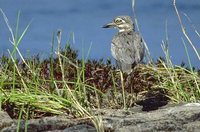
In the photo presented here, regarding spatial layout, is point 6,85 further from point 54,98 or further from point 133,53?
point 133,53

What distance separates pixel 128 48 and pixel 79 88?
5.76 meters

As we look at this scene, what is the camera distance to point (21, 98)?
645cm

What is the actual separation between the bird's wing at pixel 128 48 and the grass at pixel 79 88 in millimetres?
1886

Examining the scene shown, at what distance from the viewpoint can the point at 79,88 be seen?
266 inches

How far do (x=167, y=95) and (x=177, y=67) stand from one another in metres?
1.26

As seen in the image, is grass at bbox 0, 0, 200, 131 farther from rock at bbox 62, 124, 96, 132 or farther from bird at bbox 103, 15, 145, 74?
bird at bbox 103, 15, 145, 74

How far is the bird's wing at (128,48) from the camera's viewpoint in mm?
12055

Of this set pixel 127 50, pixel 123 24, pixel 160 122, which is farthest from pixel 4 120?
pixel 123 24

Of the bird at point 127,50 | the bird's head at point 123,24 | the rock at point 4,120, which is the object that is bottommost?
the rock at point 4,120

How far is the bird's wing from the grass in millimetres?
1886

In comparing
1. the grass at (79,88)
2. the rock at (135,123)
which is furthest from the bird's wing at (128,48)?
the rock at (135,123)

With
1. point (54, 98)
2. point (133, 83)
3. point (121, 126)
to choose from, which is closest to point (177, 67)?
point (133, 83)

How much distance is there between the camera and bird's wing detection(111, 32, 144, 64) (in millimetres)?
12055

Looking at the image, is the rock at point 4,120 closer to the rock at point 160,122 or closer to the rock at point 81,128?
the rock at point 81,128
